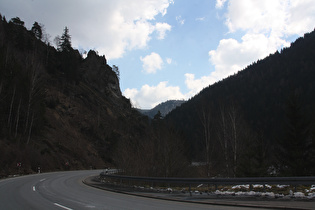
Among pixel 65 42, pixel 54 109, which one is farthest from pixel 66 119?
pixel 65 42

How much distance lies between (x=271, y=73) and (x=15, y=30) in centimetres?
11830

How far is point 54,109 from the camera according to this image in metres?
53.7

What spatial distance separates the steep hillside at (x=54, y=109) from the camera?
117 ft

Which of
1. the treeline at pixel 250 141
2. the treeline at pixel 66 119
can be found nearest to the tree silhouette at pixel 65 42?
the treeline at pixel 66 119

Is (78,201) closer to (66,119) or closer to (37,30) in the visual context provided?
(66,119)

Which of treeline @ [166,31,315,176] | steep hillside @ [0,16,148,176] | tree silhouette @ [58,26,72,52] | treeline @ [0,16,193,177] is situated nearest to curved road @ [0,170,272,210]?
treeline @ [166,31,315,176]

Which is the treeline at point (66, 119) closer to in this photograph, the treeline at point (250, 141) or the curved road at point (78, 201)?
the treeline at point (250, 141)

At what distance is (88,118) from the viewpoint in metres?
61.9

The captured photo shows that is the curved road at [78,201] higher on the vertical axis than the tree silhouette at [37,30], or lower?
lower

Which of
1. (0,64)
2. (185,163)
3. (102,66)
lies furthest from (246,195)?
(102,66)

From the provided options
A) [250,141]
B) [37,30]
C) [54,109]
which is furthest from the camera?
[37,30]

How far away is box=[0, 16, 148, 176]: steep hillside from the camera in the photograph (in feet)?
117

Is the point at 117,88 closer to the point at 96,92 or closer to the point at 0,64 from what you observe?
the point at 96,92

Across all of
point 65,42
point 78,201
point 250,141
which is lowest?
point 78,201
